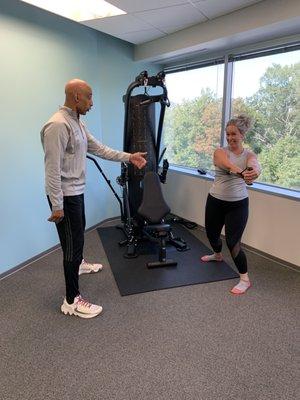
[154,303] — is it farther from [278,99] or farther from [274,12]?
[274,12]

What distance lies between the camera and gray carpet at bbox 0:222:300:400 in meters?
1.66

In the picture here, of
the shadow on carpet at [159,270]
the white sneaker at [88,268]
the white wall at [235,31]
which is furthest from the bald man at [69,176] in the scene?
the white wall at [235,31]

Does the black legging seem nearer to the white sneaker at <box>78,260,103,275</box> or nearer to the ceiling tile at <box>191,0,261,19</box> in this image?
the white sneaker at <box>78,260,103,275</box>

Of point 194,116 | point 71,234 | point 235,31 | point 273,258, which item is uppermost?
point 235,31

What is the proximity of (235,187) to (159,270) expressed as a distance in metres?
1.10

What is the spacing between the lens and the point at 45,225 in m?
3.31

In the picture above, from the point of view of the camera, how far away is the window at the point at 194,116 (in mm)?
3918

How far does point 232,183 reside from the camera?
2516 millimetres

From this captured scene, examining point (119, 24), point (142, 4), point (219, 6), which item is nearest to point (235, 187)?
point (219, 6)

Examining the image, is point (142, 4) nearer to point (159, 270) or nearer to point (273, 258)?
point (159, 270)

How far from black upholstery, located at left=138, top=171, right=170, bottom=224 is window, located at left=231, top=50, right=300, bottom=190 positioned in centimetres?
118

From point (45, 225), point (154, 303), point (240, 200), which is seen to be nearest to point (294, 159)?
point (240, 200)

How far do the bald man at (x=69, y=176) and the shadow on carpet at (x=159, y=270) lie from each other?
19.7 inches

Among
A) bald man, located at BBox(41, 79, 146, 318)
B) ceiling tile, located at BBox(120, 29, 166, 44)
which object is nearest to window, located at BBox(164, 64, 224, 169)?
ceiling tile, located at BBox(120, 29, 166, 44)
